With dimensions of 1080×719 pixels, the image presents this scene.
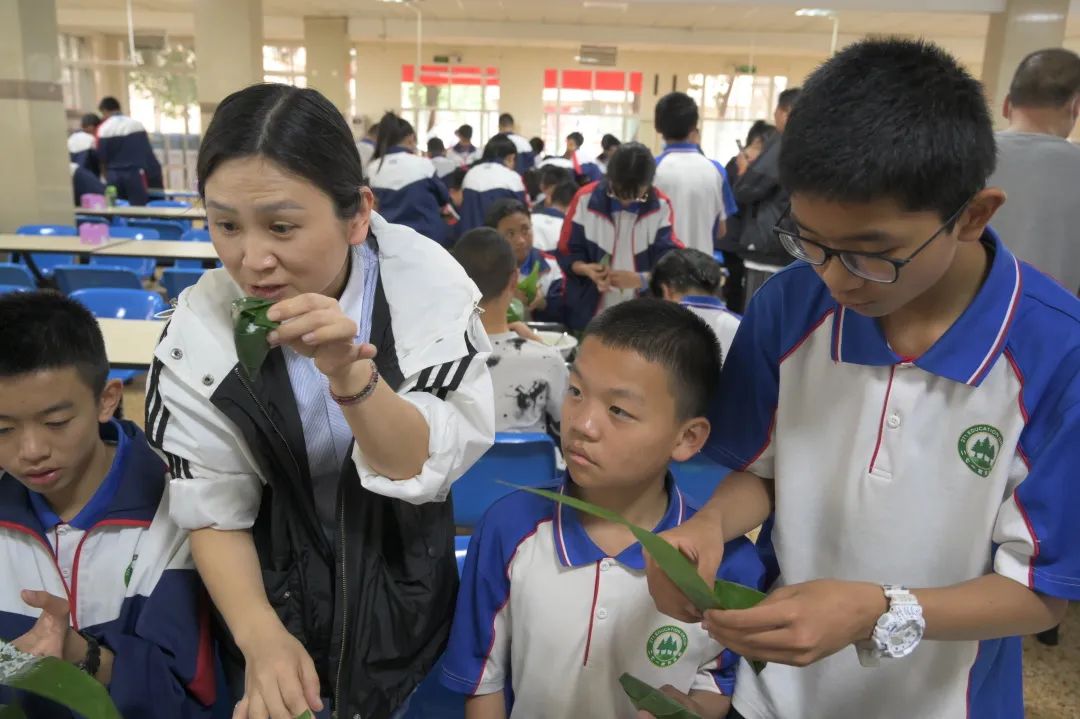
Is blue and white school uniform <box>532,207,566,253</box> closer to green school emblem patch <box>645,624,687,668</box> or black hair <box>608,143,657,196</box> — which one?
black hair <box>608,143,657,196</box>

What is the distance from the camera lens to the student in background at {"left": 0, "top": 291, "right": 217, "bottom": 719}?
1.19 meters

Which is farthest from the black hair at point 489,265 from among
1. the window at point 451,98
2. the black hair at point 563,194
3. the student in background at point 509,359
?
the window at point 451,98

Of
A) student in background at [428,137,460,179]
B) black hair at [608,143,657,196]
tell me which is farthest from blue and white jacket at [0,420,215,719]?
student in background at [428,137,460,179]

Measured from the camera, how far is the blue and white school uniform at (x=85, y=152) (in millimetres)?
9305

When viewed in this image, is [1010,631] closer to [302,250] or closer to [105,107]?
[302,250]

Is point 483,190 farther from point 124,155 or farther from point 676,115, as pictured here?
point 124,155

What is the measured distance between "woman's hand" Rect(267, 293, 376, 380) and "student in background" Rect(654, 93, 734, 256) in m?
3.67

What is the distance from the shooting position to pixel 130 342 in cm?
290

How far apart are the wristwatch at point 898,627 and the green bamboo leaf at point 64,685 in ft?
2.77

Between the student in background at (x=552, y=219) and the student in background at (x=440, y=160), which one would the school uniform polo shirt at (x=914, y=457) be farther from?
the student in background at (x=440, y=160)

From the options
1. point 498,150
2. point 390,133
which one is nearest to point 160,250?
point 390,133

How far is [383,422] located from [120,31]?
18.4m

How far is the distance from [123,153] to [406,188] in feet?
17.7

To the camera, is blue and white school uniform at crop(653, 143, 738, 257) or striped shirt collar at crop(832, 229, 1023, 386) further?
blue and white school uniform at crop(653, 143, 738, 257)
